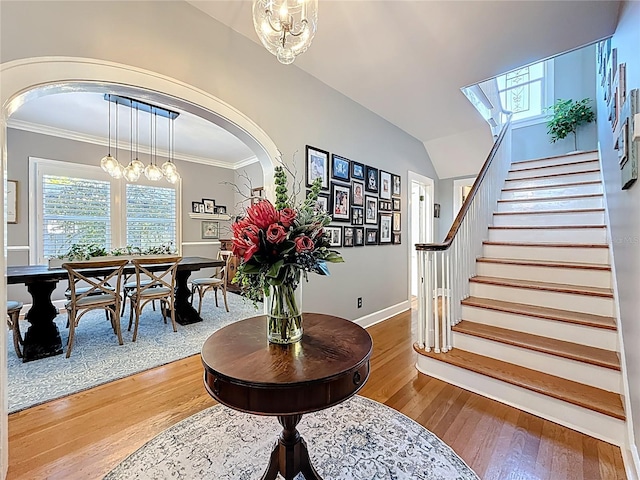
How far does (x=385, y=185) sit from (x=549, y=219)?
6.35 feet

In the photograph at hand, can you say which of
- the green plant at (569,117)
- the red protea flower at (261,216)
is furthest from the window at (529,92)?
the red protea flower at (261,216)

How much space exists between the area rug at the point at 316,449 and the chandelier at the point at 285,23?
2204 millimetres

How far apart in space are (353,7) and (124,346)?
3724 millimetres

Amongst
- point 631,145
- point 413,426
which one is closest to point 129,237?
point 413,426

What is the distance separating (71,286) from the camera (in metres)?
2.80

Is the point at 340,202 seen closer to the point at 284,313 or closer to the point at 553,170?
the point at 284,313

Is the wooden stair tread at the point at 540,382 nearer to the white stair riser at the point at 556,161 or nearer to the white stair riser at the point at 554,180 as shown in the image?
the white stair riser at the point at 554,180

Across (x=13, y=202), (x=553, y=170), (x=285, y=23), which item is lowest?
(x=13, y=202)

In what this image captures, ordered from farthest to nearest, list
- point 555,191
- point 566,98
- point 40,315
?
point 566,98
point 555,191
point 40,315

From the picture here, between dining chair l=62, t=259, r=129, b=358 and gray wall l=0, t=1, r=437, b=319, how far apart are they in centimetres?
204

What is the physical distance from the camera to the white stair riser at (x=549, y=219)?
2.96 meters

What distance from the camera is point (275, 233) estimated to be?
3.27ft

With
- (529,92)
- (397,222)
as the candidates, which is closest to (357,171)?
(397,222)

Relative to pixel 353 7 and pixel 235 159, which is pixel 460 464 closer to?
pixel 353 7
